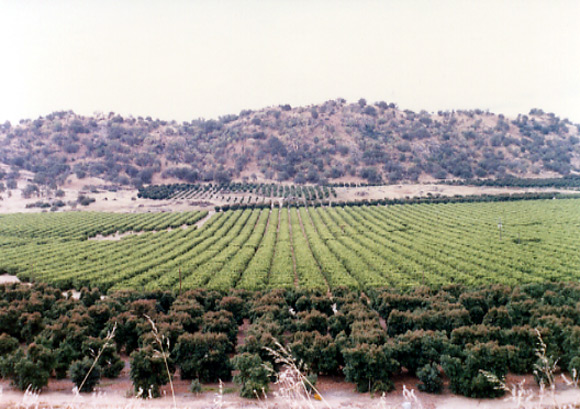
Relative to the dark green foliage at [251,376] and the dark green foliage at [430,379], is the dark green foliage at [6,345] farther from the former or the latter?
the dark green foliage at [430,379]

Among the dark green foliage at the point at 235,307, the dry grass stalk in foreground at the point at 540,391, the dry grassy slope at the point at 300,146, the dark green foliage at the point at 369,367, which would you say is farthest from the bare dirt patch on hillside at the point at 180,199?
the dry grass stalk in foreground at the point at 540,391

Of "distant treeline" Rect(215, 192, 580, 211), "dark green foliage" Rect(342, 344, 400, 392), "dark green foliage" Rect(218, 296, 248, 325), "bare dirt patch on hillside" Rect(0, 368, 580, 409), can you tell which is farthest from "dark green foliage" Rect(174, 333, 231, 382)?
"distant treeline" Rect(215, 192, 580, 211)

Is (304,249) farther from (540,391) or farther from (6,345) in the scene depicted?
(540,391)

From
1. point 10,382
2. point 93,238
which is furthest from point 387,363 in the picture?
point 93,238

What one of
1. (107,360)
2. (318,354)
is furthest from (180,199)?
(318,354)

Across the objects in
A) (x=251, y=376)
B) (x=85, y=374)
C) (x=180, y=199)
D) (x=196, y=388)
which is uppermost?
(x=180, y=199)

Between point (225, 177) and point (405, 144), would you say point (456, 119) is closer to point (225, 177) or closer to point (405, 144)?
point (405, 144)
